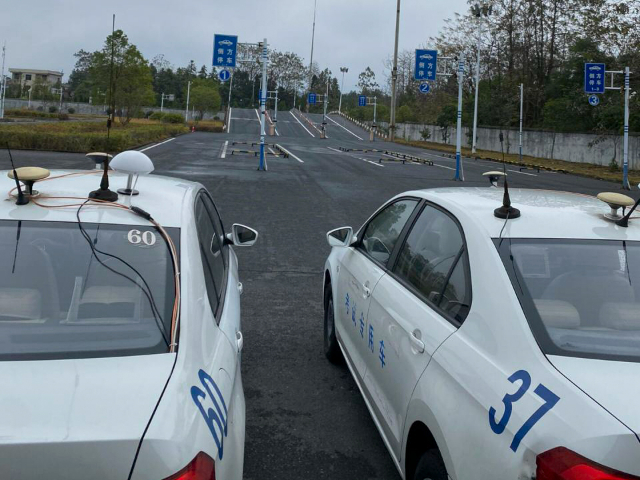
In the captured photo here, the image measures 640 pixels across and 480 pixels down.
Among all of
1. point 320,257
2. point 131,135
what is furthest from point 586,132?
point 320,257

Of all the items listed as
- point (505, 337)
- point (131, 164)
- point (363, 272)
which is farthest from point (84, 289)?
point (363, 272)

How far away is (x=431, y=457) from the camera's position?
285cm

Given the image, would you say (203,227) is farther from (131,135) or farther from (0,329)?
(131,135)

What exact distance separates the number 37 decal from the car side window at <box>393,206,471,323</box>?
595mm

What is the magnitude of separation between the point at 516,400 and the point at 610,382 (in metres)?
0.31

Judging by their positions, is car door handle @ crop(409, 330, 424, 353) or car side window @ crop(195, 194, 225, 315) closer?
car door handle @ crop(409, 330, 424, 353)

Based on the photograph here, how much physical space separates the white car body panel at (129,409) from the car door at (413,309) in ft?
2.59

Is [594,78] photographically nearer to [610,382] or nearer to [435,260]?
[435,260]

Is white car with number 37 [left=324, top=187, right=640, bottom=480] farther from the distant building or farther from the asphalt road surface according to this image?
the distant building

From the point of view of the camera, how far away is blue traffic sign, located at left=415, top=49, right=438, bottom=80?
109 feet

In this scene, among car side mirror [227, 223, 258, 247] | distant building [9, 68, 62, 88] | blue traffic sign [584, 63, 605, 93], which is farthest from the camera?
distant building [9, 68, 62, 88]

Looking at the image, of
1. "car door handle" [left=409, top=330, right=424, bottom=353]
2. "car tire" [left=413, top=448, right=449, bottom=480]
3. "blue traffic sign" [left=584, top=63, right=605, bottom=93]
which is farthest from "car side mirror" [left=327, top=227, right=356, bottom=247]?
"blue traffic sign" [left=584, top=63, right=605, bottom=93]

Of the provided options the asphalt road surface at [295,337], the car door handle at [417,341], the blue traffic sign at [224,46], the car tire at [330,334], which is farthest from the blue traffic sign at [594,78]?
the car door handle at [417,341]

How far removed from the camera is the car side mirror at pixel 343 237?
512 cm
